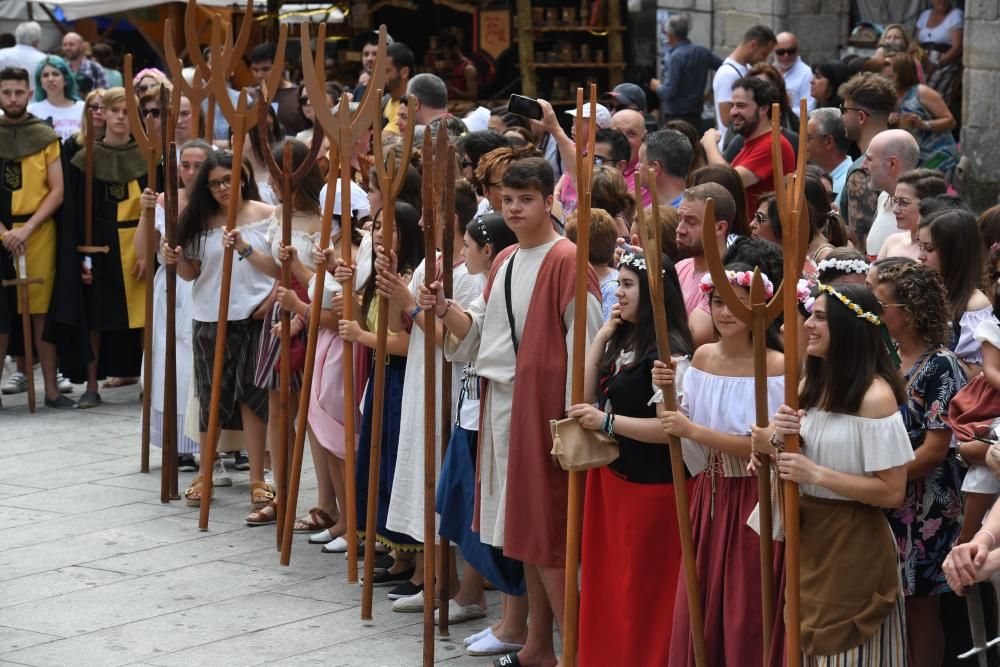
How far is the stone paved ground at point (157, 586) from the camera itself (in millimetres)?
6238

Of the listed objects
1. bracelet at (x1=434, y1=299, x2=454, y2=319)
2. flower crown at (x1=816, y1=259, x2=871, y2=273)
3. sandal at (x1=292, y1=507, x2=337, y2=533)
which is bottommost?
sandal at (x1=292, y1=507, x2=337, y2=533)

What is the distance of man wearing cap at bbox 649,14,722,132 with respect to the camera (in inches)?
582

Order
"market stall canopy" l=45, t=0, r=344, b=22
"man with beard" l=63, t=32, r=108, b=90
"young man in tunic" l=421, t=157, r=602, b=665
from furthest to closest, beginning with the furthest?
1. "market stall canopy" l=45, t=0, r=344, b=22
2. "man with beard" l=63, t=32, r=108, b=90
3. "young man in tunic" l=421, t=157, r=602, b=665

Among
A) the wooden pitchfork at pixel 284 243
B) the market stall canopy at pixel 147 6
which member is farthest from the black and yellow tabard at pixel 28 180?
the market stall canopy at pixel 147 6

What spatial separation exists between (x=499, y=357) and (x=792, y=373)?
1.70 meters

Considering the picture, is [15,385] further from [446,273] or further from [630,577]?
[630,577]

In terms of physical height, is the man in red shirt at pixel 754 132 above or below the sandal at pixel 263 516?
above

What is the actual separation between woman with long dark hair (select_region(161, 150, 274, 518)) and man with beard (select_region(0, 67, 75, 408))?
104 inches

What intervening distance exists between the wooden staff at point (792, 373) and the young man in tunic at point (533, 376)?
4.48ft

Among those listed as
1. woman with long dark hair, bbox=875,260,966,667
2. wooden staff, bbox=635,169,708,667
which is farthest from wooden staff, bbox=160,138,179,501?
woman with long dark hair, bbox=875,260,966,667

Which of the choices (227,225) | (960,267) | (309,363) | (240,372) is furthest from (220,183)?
(960,267)

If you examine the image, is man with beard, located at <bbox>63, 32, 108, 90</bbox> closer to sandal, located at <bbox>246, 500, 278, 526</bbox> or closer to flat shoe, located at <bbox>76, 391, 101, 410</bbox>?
flat shoe, located at <bbox>76, 391, 101, 410</bbox>

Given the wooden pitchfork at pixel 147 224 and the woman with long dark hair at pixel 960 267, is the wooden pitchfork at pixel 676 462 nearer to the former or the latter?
the woman with long dark hair at pixel 960 267

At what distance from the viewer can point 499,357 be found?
5.90 metres
